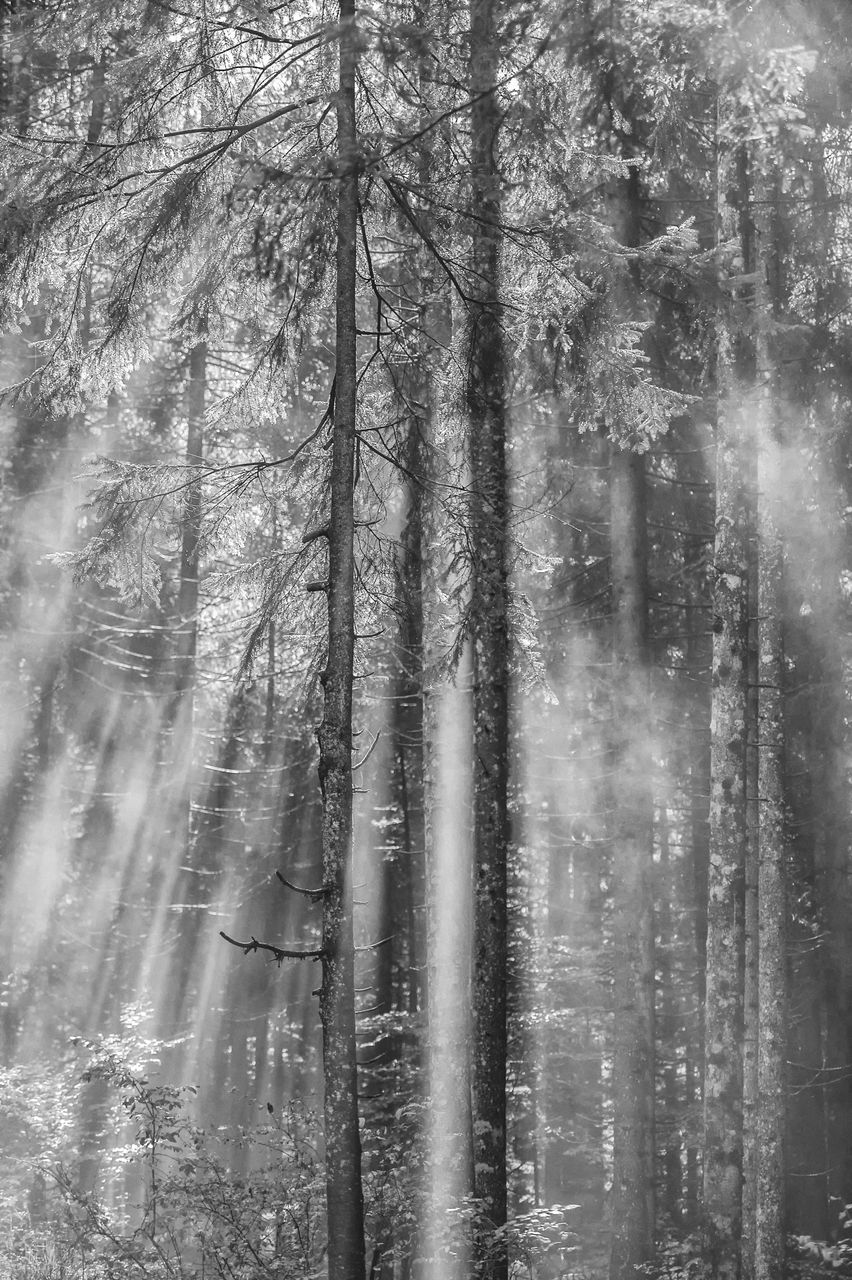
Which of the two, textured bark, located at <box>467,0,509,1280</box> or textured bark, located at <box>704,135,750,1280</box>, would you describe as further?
textured bark, located at <box>704,135,750,1280</box>

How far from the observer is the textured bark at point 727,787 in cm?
1061

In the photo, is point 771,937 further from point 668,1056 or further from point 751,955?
point 668,1056

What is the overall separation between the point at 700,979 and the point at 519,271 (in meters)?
15.2

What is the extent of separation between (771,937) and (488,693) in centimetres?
708

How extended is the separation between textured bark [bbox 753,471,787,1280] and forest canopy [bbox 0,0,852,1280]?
69 millimetres

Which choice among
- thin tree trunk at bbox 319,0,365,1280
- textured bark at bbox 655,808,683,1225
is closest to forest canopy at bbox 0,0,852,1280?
thin tree trunk at bbox 319,0,365,1280

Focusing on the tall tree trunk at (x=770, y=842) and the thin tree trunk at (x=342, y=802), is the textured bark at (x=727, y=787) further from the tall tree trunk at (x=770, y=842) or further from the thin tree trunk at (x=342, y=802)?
the thin tree trunk at (x=342, y=802)

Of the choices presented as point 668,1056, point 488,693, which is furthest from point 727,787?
point 668,1056

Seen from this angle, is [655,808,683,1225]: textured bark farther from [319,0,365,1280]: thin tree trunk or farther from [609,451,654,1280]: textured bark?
[319,0,365,1280]: thin tree trunk

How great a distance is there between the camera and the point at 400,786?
19172 mm

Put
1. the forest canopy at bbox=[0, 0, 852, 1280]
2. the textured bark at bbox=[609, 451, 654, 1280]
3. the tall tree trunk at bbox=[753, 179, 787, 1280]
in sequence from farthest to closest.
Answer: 1. the tall tree trunk at bbox=[753, 179, 787, 1280]
2. the textured bark at bbox=[609, 451, 654, 1280]
3. the forest canopy at bbox=[0, 0, 852, 1280]

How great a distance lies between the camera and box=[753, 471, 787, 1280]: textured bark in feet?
41.0

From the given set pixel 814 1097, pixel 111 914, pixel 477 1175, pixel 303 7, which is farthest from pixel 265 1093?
pixel 303 7

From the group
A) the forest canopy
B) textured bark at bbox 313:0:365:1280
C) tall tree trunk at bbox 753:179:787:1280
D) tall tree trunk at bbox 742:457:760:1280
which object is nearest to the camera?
textured bark at bbox 313:0:365:1280
